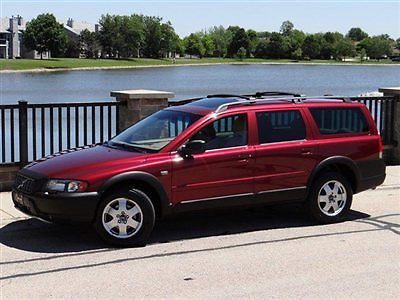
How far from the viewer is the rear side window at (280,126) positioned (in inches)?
336

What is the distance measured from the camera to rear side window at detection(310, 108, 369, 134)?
352 inches

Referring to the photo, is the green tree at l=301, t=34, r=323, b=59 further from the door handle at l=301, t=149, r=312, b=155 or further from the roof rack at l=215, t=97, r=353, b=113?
the door handle at l=301, t=149, r=312, b=155

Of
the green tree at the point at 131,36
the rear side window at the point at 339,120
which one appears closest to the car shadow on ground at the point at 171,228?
the rear side window at the point at 339,120

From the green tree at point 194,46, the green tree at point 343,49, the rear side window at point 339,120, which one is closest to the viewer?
the rear side window at point 339,120

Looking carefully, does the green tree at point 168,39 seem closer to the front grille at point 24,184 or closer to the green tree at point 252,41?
the green tree at point 252,41

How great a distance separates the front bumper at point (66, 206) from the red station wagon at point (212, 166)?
0.01 meters

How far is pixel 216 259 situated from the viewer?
7.19 meters

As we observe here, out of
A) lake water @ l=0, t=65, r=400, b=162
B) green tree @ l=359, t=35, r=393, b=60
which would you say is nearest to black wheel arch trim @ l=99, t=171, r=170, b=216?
lake water @ l=0, t=65, r=400, b=162

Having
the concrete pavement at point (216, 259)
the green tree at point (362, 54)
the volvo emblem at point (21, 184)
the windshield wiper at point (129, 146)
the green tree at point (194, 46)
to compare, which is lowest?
the concrete pavement at point (216, 259)

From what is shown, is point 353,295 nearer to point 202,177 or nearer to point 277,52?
point 202,177

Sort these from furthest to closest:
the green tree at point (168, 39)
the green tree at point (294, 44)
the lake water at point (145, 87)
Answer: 1. the green tree at point (294, 44)
2. the green tree at point (168, 39)
3. the lake water at point (145, 87)

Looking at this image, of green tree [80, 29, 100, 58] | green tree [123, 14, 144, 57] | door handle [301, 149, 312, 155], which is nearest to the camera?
door handle [301, 149, 312, 155]

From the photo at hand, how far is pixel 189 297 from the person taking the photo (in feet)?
19.6

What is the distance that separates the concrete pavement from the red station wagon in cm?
36
